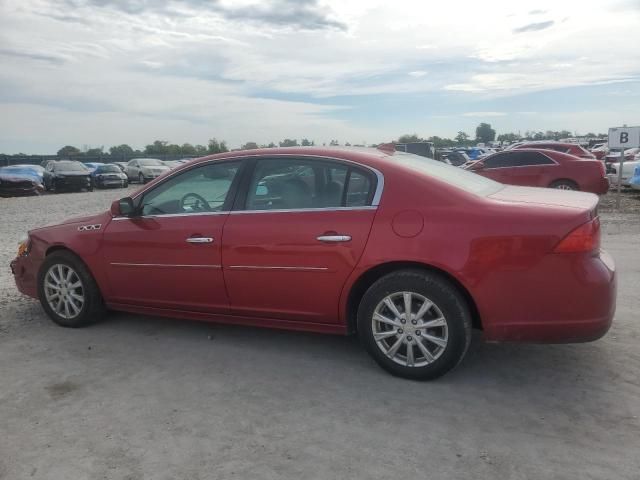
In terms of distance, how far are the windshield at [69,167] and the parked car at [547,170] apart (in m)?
20.4

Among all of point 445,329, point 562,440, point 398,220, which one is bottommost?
point 562,440

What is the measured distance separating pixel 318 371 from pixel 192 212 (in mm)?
1628

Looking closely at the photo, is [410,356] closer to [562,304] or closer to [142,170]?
[562,304]

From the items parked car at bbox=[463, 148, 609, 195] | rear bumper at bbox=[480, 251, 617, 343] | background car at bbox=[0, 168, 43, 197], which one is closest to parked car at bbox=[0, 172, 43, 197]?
background car at bbox=[0, 168, 43, 197]

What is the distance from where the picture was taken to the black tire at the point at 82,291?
496cm

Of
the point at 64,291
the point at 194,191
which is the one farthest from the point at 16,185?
the point at 194,191

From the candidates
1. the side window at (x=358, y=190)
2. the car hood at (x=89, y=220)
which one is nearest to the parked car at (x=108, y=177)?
the car hood at (x=89, y=220)

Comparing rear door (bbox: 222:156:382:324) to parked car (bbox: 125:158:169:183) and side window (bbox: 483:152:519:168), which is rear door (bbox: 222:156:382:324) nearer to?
side window (bbox: 483:152:519:168)

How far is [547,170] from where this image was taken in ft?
44.0

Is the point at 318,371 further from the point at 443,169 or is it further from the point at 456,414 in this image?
the point at 443,169

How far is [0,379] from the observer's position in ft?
13.1

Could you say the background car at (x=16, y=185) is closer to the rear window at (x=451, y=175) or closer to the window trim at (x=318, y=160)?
the window trim at (x=318, y=160)

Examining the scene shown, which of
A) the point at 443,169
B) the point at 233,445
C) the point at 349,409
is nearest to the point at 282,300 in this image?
the point at 349,409

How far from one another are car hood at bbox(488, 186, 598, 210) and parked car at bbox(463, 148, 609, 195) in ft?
30.2
